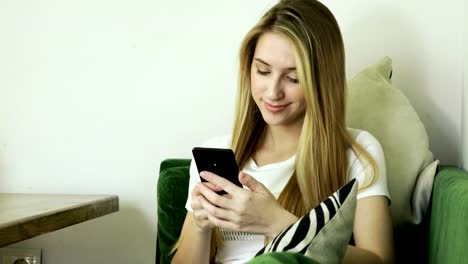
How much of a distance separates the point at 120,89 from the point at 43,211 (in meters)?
0.47

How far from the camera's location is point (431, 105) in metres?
1.52

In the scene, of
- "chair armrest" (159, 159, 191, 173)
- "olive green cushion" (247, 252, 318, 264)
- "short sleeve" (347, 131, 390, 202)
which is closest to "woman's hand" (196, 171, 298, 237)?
"short sleeve" (347, 131, 390, 202)

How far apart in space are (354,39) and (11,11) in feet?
3.22

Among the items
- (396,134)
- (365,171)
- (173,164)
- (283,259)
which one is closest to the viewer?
(283,259)

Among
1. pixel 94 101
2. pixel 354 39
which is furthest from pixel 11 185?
pixel 354 39

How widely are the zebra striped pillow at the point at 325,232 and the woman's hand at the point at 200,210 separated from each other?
0.29m

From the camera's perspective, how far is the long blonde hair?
120 centimetres

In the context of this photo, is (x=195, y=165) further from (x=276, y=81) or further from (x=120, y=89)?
(x=120, y=89)

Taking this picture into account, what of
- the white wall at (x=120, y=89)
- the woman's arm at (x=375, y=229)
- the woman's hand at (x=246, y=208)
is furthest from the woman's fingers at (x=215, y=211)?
the white wall at (x=120, y=89)

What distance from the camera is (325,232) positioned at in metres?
0.76

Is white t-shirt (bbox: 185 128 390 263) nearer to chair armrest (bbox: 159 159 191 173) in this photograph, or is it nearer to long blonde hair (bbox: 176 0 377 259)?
long blonde hair (bbox: 176 0 377 259)

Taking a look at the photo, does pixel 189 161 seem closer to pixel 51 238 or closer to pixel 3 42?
pixel 51 238

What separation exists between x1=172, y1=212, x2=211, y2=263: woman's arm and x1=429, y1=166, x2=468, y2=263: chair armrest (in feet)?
1.38

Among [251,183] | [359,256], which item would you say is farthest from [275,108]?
Answer: [359,256]
